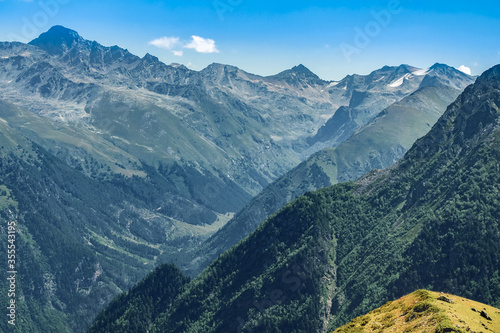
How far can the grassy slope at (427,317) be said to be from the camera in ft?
389

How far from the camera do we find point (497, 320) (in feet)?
427

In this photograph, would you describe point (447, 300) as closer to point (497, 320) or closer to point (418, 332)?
point (497, 320)

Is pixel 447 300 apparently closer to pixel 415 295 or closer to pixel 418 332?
pixel 415 295

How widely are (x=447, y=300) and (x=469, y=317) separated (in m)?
11.9

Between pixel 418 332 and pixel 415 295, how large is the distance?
28099 mm

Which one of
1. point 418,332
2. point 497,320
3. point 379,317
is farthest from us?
point 379,317

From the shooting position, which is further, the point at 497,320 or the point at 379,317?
the point at 379,317

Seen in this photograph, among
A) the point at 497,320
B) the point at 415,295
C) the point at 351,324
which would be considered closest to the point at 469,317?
the point at 497,320

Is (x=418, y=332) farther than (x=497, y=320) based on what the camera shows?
No

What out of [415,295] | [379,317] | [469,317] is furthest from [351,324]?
[469,317]

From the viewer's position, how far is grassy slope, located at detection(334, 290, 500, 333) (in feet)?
389

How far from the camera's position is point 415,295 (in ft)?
481

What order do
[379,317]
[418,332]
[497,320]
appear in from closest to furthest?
[418,332] < [497,320] < [379,317]

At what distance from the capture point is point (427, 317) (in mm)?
125812
